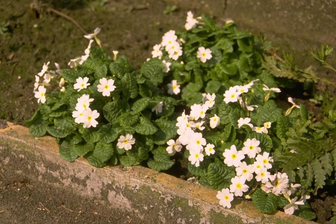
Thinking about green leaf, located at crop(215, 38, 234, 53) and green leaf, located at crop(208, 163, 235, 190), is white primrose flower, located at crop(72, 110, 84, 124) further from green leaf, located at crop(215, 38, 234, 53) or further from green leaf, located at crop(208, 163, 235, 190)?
green leaf, located at crop(215, 38, 234, 53)

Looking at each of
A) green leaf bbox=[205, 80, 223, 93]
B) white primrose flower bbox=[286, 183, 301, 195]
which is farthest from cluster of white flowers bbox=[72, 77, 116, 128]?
white primrose flower bbox=[286, 183, 301, 195]

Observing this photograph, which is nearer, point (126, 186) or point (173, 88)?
point (126, 186)

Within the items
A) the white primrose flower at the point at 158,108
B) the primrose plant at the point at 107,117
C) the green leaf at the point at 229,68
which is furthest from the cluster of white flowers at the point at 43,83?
the green leaf at the point at 229,68

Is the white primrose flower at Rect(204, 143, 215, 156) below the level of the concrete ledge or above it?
above

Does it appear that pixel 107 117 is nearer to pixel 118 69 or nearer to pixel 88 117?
pixel 88 117

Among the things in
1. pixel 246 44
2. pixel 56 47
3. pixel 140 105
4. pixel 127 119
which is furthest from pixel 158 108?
pixel 56 47

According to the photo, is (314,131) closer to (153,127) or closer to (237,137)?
(237,137)

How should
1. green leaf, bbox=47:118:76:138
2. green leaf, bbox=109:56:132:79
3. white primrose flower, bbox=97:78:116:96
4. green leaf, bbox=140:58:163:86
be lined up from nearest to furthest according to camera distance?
white primrose flower, bbox=97:78:116:96
green leaf, bbox=47:118:76:138
green leaf, bbox=109:56:132:79
green leaf, bbox=140:58:163:86
